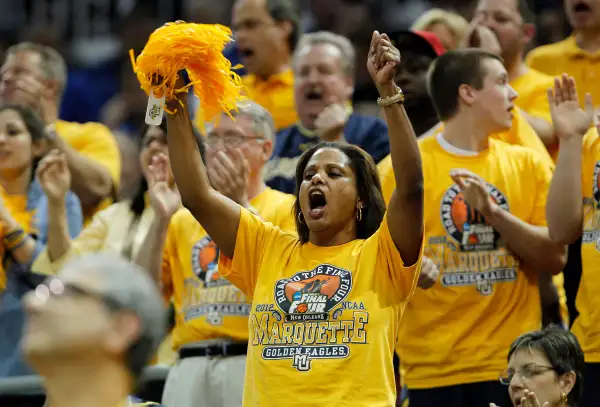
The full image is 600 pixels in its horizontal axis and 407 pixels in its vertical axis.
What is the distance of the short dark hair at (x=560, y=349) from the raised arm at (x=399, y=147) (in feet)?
3.12

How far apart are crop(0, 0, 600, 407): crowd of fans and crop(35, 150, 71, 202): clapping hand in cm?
1

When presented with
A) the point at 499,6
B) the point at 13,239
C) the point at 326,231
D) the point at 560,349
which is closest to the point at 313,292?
the point at 326,231

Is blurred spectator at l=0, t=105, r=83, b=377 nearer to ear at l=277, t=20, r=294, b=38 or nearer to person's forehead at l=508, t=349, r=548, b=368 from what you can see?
ear at l=277, t=20, r=294, b=38

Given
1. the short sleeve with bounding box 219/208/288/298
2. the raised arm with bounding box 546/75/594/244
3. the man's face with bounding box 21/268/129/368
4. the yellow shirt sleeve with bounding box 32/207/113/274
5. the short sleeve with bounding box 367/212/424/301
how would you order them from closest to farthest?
the man's face with bounding box 21/268/129/368 → the short sleeve with bounding box 367/212/424/301 → the short sleeve with bounding box 219/208/288/298 → the raised arm with bounding box 546/75/594/244 → the yellow shirt sleeve with bounding box 32/207/113/274

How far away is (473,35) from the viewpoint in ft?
22.6

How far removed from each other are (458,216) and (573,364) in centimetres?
91

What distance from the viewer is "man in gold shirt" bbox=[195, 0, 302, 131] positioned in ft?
25.0

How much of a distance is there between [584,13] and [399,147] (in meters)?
3.15

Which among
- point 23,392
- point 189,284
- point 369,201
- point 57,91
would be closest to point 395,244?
point 369,201

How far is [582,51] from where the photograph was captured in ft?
23.7

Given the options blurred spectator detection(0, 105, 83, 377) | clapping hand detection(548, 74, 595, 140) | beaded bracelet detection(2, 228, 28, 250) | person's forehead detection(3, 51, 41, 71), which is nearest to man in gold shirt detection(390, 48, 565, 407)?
clapping hand detection(548, 74, 595, 140)

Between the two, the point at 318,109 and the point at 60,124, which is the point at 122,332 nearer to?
the point at 318,109

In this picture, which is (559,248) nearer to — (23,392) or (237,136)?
(237,136)

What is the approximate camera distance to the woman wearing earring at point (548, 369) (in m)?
5.04
